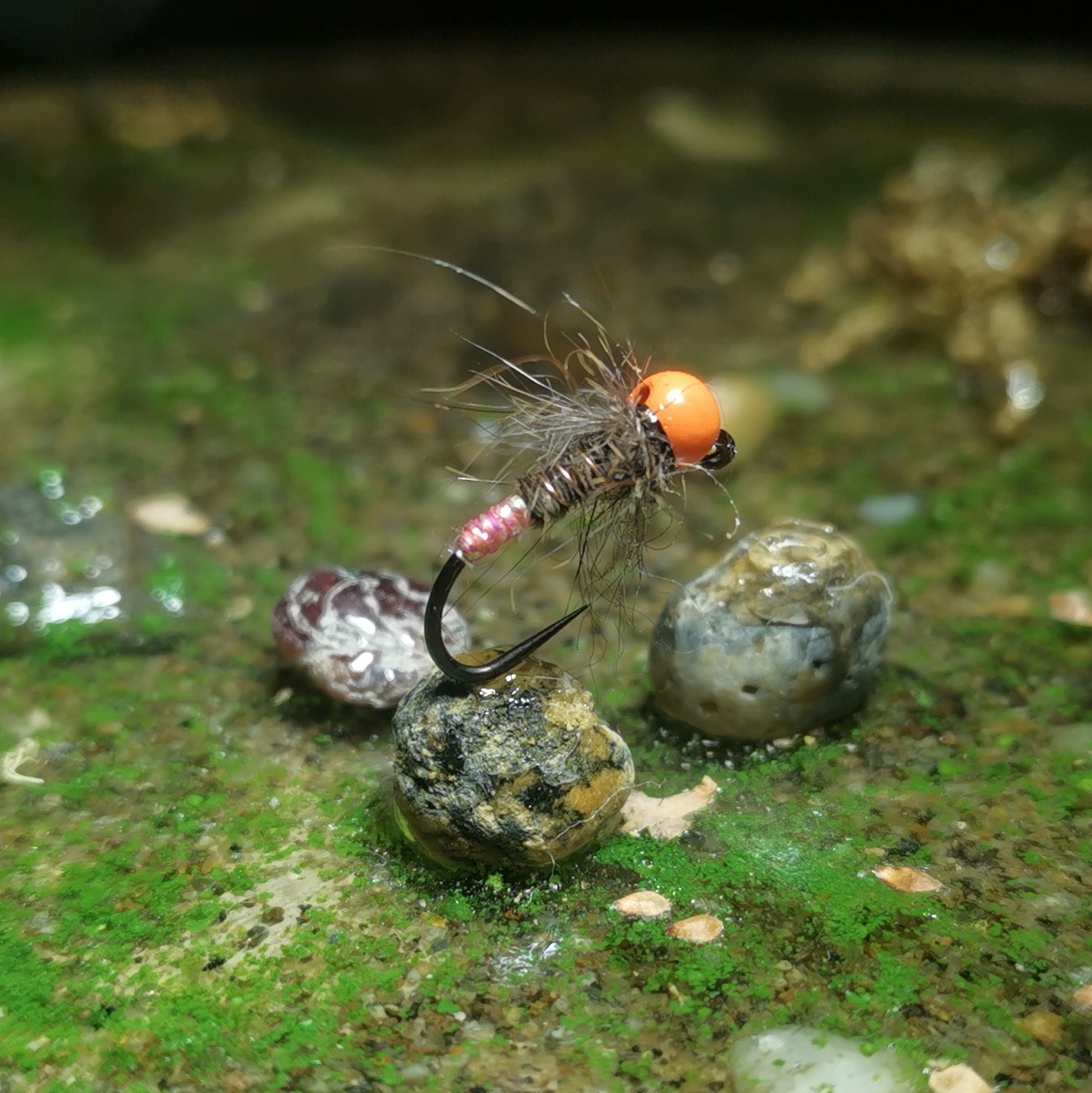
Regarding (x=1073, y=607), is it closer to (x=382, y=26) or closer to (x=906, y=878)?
(x=906, y=878)

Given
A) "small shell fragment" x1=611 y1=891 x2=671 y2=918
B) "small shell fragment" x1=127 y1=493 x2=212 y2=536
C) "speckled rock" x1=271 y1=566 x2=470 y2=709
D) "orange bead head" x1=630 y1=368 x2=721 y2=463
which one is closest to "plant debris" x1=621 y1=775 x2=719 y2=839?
"small shell fragment" x1=611 y1=891 x2=671 y2=918

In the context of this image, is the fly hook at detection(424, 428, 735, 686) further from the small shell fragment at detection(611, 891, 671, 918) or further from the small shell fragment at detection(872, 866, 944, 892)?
the small shell fragment at detection(872, 866, 944, 892)

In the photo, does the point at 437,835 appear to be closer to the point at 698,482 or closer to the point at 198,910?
the point at 198,910

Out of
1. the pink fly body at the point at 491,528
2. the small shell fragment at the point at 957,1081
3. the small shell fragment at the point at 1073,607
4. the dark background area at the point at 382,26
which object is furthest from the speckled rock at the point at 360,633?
the dark background area at the point at 382,26

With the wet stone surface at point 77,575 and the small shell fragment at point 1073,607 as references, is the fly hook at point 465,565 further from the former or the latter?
the small shell fragment at point 1073,607

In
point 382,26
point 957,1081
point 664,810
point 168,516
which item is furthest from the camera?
point 382,26

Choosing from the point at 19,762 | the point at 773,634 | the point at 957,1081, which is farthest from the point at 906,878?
the point at 19,762
